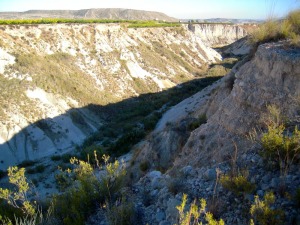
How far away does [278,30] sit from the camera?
9.55m

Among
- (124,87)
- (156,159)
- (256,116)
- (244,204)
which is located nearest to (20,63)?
(124,87)

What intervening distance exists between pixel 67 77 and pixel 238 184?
29.6 m

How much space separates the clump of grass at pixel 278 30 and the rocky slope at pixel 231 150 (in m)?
0.69

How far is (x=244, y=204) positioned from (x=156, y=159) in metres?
8.48

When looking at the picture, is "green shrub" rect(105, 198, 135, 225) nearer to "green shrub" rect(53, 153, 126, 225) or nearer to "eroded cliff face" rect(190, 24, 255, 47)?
"green shrub" rect(53, 153, 126, 225)

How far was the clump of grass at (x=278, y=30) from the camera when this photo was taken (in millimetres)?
9188

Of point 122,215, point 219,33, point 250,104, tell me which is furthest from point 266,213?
point 219,33

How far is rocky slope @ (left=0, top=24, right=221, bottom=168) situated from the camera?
23.6 m

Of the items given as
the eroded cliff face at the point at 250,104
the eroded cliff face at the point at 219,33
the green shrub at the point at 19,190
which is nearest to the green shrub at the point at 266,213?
the eroded cliff face at the point at 250,104

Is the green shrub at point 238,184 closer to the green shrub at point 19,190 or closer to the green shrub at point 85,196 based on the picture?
the green shrub at point 85,196

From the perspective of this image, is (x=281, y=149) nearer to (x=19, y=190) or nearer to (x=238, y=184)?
(x=238, y=184)

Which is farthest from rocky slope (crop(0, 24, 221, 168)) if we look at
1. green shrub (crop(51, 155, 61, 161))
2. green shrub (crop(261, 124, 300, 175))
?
green shrub (crop(261, 124, 300, 175))

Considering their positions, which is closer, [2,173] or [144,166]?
[144,166]

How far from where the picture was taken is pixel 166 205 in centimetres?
483
